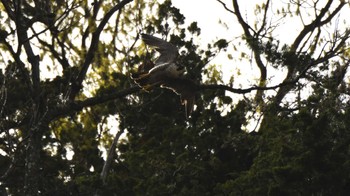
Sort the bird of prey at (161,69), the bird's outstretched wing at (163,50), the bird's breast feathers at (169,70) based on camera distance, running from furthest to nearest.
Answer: the bird's outstretched wing at (163,50)
the bird's breast feathers at (169,70)
the bird of prey at (161,69)

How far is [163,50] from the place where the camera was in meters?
9.57

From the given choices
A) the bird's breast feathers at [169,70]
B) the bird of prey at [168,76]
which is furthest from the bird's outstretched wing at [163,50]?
the bird's breast feathers at [169,70]

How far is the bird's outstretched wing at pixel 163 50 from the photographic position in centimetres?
938

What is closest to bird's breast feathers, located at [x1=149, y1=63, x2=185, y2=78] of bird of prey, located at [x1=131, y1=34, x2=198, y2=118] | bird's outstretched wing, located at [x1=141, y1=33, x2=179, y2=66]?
bird of prey, located at [x1=131, y1=34, x2=198, y2=118]

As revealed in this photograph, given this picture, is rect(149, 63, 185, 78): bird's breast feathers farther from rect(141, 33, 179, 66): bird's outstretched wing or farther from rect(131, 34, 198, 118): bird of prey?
rect(141, 33, 179, 66): bird's outstretched wing

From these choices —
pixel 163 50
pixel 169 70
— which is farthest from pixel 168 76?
pixel 163 50

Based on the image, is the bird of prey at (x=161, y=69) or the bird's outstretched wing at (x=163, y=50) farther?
the bird's outstretched wing at (x=163, y=50)

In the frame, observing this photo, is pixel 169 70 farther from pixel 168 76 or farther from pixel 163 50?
pixel 163 50

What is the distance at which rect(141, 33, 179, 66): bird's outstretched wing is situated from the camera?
9383 millimetres

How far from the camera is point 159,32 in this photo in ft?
44.5

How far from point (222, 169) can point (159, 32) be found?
9.20 feet

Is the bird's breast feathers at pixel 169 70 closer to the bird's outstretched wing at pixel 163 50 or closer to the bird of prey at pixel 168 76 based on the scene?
the bird of prey at pixel 168 76

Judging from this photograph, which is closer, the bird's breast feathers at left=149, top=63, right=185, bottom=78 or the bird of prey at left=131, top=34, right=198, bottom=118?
the bird of prey at left=131, top=34, right=198, bottom=118

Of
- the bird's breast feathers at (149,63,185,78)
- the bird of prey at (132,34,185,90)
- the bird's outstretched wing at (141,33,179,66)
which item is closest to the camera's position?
the bird of prey at (132,34,185,90)
